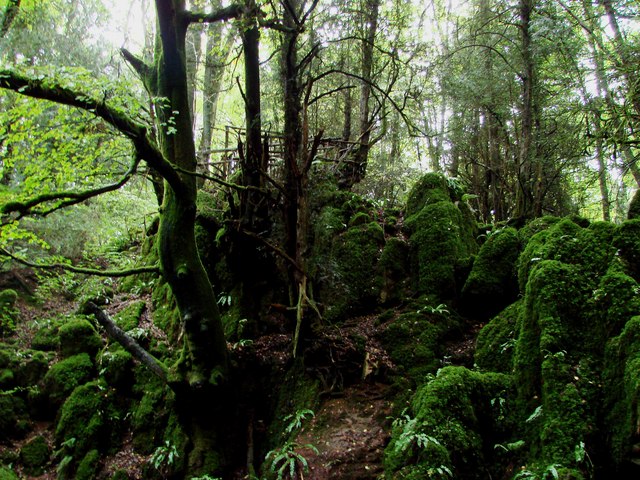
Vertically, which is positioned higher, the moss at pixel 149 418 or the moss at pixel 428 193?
the moss at pixel 428 193

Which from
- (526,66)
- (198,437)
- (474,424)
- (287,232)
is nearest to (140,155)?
(287,232)

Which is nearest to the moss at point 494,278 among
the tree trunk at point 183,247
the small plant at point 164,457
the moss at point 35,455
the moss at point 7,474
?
the tree trunk at point 183,247

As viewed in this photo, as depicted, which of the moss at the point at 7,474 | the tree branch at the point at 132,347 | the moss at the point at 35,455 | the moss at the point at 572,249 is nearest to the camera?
the moss at the point at 572,249

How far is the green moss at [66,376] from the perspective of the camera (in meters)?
7.80

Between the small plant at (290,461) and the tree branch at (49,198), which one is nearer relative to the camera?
the tree branch at (49,198)

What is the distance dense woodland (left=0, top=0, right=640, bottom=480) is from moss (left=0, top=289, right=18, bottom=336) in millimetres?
79

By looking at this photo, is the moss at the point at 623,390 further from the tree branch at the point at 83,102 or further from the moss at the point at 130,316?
the moss at the point at 130,316

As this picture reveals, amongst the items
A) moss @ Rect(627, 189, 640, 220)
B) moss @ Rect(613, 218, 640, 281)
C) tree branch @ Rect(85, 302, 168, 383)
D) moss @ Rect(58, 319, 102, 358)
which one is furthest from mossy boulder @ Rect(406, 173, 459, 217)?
moss @ Rect(58, 319, 102, 358)

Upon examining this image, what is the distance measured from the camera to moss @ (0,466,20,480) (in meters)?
6.25

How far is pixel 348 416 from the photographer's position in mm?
5910

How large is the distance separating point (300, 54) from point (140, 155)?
21.8ft

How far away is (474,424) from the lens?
13.5ft

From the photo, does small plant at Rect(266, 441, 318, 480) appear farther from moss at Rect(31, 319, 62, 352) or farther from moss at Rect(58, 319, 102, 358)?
moss at Rect(31, 319, 62, 352)

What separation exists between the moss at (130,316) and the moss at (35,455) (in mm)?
2346
